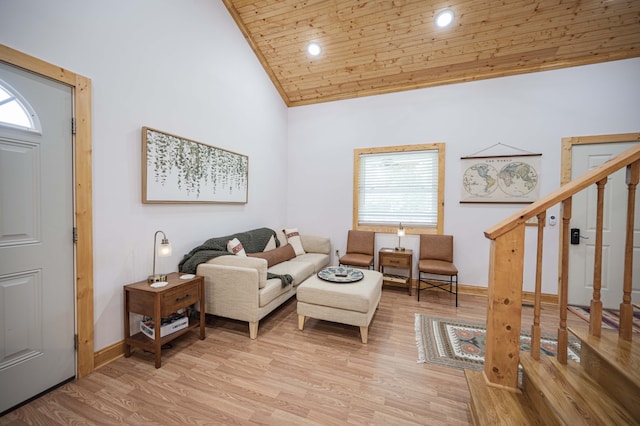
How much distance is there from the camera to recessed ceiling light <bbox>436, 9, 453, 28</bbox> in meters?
3.05

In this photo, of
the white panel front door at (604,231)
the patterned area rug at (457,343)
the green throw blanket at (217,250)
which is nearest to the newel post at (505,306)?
the patterned area rug at (457,343)

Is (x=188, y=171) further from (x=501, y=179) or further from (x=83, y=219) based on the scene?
(x=501, y=179)

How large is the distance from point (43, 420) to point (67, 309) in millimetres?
677

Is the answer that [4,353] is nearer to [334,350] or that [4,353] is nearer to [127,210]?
[127,210]

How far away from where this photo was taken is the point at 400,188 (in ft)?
14.0

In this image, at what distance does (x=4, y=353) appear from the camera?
5.27 feet

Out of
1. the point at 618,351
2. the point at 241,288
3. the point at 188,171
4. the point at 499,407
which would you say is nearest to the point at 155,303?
the point at 241,288

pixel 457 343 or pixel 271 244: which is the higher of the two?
pixel 271 244

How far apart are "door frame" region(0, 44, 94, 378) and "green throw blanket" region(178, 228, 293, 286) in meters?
0.82

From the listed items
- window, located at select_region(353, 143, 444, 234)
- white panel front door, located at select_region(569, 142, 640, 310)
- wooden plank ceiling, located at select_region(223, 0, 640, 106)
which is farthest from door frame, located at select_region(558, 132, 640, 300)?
window, located at select_region(353, 143, 444, 234)

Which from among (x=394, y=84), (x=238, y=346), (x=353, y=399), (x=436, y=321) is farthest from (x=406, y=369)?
(x=394, y=84)

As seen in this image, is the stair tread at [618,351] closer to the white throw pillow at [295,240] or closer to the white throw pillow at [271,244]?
the white throw pillow at [271,244]

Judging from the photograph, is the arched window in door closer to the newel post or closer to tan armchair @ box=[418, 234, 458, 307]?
the newel post

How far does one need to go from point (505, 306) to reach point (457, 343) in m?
1.33
